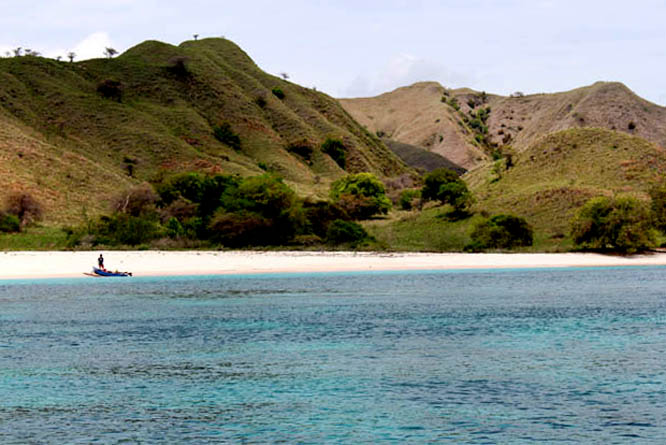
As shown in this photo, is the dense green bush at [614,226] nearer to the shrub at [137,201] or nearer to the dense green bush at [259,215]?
the dense green bush at [259,215]

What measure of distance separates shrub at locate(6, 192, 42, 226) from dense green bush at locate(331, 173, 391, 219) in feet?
149

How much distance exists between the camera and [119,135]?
518 feet

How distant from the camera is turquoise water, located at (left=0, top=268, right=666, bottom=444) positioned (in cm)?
1908

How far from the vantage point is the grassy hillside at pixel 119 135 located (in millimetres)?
121688

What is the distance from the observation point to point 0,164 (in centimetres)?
11600

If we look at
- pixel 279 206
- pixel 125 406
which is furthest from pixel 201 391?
pixel 279 206

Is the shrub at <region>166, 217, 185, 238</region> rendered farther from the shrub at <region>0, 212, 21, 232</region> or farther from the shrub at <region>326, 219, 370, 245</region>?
the shrub at <region>0, 212, 21, 232</region>

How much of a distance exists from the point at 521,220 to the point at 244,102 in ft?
396

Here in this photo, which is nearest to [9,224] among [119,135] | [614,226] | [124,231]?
[124,231]

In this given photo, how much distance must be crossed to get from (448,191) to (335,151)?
86755 mm

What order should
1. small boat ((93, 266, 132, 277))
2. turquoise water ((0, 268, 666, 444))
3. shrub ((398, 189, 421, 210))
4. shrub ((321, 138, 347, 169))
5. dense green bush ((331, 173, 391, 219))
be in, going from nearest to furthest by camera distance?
turquoise water ((0, 268, 666, 444)), small boat ((93, 266, 132, 277)), dense green bush ((331, 173, 391, 219)), shrub ((398, 189, 421, 210)), shrub ((321, 138, 347, 169))

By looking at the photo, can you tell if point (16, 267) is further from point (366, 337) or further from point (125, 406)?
point (125, 406)

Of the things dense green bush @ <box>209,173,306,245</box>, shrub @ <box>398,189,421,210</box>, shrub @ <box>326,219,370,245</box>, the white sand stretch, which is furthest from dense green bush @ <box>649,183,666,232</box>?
shrub @ <box>398,189,421,210</box>

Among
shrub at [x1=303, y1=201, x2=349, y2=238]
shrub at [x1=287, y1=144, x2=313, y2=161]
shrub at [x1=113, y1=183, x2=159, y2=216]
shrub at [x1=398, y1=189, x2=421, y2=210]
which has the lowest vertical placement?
shrub at [x1=303, y1=201, x2=349, y2=238]
